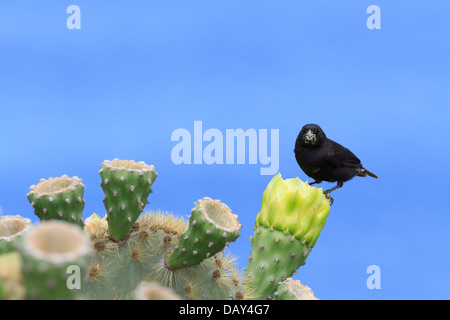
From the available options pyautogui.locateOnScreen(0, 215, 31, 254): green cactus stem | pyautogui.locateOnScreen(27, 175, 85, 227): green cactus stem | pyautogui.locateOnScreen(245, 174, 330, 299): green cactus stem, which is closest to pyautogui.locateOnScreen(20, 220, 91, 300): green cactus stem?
pyautogui.locateOnScreen(0, 215, 31, 254): green cactus stem

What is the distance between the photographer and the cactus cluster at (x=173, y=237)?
3105 millimetres

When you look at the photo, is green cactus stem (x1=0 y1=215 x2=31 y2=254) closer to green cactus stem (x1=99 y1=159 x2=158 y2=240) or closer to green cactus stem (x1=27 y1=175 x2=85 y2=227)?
green cactus stem (x1=27 y1=175 x2=85 y2=227)

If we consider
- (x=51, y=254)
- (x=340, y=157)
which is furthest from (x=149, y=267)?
(x=340, y=157)

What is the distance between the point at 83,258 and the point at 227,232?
151 cm

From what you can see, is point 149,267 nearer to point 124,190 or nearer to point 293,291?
point 124,190

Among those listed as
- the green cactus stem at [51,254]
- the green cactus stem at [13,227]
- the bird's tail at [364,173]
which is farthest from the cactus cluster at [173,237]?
the bird's tail at [364,173]

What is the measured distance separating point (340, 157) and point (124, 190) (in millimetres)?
2944

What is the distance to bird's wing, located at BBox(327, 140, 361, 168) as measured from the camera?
5527 mm

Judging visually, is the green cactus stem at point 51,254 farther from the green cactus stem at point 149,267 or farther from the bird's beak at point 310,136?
the bird's beak at point 310,136

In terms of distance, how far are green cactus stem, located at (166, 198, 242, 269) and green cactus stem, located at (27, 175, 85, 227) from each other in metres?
0.60

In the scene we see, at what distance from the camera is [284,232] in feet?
12.7
